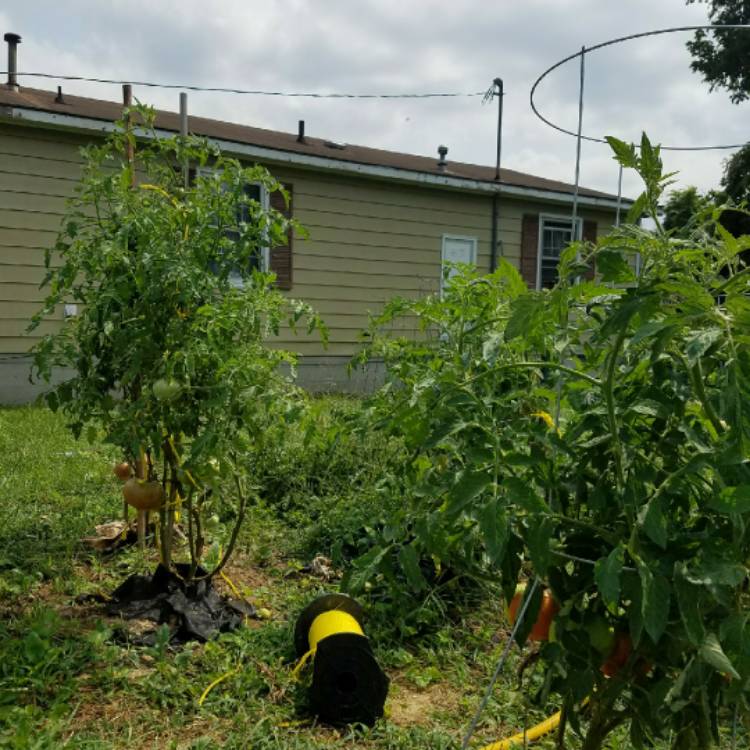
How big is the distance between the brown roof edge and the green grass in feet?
18.3

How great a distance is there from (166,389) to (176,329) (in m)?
0.28

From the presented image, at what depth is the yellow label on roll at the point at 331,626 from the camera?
2535 millimetres

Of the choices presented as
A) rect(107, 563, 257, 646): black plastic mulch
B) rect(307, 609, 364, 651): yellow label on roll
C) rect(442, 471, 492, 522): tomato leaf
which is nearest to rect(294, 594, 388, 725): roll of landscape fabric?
rect(307, 609, 364, 651): yellow label on roll

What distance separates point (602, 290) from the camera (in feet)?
4.88

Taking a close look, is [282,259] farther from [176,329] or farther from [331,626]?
[331,626]

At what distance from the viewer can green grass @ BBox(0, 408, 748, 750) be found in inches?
93.3

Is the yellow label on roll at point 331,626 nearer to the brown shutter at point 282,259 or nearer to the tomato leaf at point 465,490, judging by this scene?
the tomato leaf at point 465,490

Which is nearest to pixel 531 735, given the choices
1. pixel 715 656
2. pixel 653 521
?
pixel 715 656

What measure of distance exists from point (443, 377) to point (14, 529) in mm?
3138

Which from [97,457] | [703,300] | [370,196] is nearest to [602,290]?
[703,300]

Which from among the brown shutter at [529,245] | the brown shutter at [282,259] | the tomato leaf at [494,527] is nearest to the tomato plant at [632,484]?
the tomato leaf at [494,527]

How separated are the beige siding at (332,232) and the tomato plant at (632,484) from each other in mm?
7084

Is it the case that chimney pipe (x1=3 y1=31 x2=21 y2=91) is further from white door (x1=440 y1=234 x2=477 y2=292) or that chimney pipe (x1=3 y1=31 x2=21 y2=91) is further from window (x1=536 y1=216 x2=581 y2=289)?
window (x1=536 y1=216 x2=581 y2=289)

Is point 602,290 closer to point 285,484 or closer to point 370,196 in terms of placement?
point 285,484
